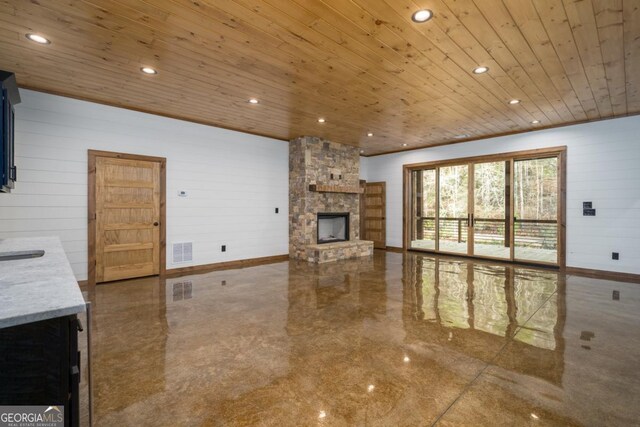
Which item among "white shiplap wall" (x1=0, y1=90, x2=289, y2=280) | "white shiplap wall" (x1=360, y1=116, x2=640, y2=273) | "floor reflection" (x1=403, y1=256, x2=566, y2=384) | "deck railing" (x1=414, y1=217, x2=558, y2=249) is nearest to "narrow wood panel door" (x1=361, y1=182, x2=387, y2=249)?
"deck railing" (x1=414, y1=217, x2=558, y2=249)

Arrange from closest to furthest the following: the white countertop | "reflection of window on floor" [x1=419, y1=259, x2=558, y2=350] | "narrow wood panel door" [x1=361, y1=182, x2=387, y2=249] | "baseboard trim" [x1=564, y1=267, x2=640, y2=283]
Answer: the white countertop
"reflection of window on floor" [x1=419, y1=259, x2=558, y2=350]
"baseboard trim" [x1=564, y1=267, x2=640, y2=283]
"narrow wood panel door" [x1=361, y1=182, x2=387, y2=249]

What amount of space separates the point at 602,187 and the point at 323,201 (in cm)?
536

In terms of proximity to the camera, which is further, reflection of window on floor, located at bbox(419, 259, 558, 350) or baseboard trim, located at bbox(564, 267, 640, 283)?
baseboard trim, located at bbox(564, 267, 640, 283)

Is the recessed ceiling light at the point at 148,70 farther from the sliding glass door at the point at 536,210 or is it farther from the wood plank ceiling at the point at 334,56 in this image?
the sliding glass door at the point at 536,210

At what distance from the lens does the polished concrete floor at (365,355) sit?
1.96 meters

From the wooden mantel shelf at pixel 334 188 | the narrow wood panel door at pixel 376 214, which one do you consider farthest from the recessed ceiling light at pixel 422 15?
the narrow wood panel door at pixel 376 214

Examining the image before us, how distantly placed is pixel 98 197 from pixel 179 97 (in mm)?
2027

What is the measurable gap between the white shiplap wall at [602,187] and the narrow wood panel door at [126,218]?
7428 millimetres

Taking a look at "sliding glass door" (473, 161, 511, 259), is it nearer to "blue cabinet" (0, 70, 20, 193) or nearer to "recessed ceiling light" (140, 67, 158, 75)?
"recessed ceiling light" (140, 67, 158, 75)

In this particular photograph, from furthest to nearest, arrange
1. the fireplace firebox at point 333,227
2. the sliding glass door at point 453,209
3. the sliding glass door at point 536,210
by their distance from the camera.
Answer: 1. the fireplace firebox at point 333,227
2. the sliding glass door at point 453,209
3. the sliding glass door at point 536,210

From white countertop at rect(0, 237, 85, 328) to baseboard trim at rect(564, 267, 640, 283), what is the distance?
741 cm

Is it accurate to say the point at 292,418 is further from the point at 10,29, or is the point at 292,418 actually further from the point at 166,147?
the point at 166,147

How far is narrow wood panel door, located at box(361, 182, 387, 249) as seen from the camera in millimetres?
9281

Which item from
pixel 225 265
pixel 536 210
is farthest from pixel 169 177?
pixel 536 210
